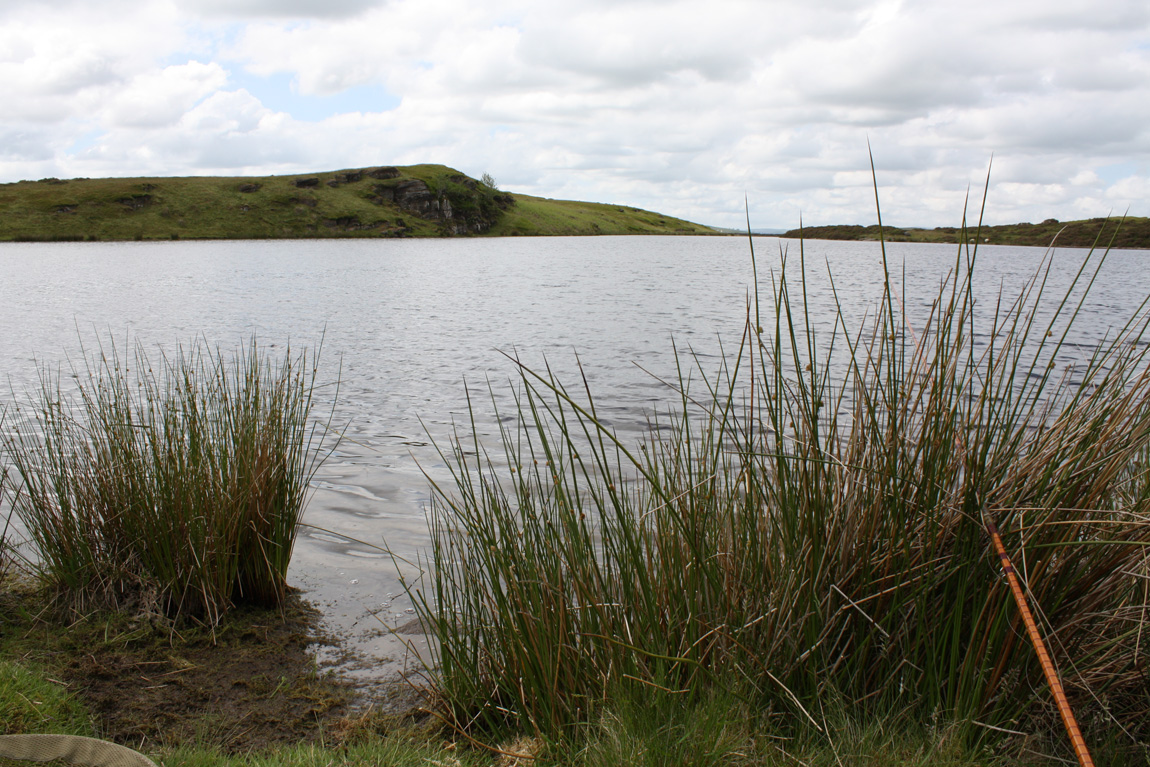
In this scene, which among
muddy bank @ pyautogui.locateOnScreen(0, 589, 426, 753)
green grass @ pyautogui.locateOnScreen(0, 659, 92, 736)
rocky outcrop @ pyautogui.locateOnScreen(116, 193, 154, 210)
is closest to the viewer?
green grass @ pyautogui.locateOnScreen(0, 659, 92, 736)

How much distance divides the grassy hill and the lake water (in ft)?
147

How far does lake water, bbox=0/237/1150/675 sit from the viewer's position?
585cm

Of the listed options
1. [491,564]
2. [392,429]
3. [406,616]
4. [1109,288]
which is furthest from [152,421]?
[1109,288]

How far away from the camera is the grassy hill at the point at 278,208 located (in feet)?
259

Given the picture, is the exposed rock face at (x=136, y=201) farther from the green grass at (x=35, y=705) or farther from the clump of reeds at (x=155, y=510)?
the green grass at (x=35, y=705)

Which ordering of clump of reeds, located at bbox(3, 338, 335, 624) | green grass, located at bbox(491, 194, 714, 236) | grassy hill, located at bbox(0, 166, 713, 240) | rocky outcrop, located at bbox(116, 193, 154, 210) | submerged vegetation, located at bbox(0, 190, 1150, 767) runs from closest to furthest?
submerged vegetation, located at bbox(0, 190, 1150, 767) < clump of reeds, located at bbox(3, 338, 335, 624) < grassy hill, located at bbox(0, 166, 713, 240) < rocky outcrop, located at bbox(116, 193, 154, 210) < green grass, located at bbox(491, 194, 714, 236)

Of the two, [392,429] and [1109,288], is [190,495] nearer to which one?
[392,429]

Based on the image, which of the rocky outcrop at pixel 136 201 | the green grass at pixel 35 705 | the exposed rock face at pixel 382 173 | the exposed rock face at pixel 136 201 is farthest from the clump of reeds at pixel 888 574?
the exposed rock face at pixel 382 173

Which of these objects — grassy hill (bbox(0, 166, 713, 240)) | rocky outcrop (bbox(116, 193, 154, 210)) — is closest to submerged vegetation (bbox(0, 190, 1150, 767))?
grassy hill (bbox(0, 166, 713, 240))

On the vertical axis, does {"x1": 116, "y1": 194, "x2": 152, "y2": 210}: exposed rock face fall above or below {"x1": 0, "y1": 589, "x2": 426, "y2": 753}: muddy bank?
above

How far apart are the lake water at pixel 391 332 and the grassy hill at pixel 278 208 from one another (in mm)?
44713

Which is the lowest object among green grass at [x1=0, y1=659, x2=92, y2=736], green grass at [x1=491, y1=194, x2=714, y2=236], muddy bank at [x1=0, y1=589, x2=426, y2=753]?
muddy bank at [x1=0, y1=589, x2=426, y2=753]

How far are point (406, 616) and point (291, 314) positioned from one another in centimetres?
1881

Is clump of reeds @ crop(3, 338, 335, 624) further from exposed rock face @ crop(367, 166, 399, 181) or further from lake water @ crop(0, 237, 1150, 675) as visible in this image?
exposed rock face @ crop(367, 166, 399, 181)
